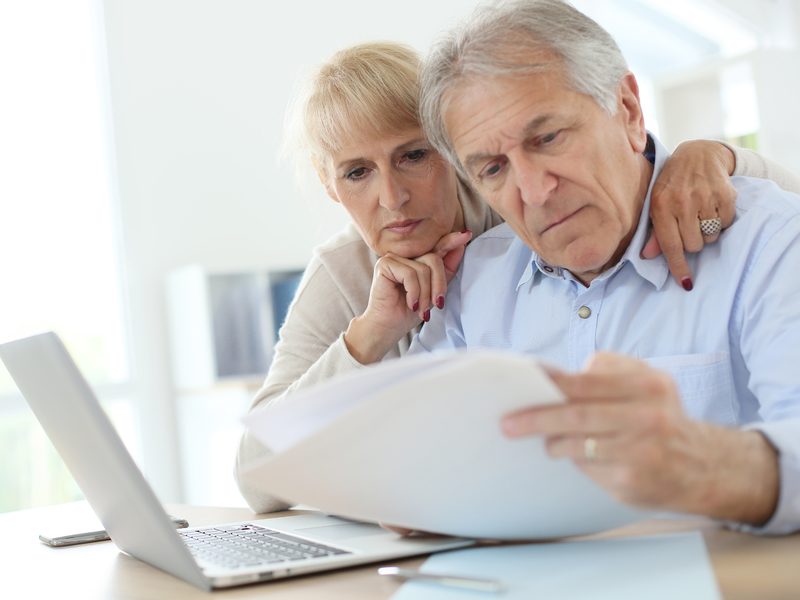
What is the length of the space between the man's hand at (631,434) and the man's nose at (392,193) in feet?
2.95

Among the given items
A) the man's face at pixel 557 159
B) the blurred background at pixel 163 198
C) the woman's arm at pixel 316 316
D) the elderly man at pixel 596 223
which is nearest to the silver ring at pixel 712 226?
the elderly man at pixel 596 223

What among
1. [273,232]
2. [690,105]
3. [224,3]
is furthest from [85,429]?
[690,105]

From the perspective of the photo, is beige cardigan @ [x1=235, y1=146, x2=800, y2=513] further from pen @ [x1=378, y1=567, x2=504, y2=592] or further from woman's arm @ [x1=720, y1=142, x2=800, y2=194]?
pen @ [x1=378, y1=567, x2=504, y2=592]

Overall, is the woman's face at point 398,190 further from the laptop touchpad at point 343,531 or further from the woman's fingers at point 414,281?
the laptop touchpad at point 343,531

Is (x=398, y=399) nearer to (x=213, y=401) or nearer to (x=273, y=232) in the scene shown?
(x=213, y=401)

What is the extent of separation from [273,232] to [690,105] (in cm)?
256

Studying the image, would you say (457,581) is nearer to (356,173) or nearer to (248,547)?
(248,547)

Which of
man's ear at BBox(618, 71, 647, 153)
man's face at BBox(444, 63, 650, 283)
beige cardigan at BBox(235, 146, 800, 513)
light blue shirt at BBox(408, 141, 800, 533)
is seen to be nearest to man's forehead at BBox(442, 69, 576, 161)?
man's face at BBox(444, 63, 650, 283)

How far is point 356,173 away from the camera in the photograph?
1.53 metres

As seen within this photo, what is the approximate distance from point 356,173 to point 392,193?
110 millimetres

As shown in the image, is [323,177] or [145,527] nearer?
[145,527]

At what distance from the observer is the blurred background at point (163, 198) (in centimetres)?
384

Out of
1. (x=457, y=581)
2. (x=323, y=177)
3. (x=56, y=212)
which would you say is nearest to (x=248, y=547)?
(x=457, y=581)

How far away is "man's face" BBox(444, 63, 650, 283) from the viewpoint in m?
1.11
